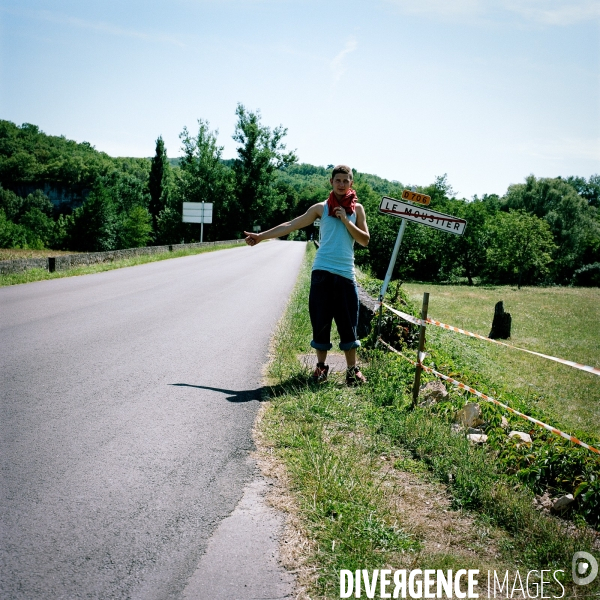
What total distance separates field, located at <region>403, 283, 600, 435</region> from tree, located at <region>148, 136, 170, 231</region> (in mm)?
60229

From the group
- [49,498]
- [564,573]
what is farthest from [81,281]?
[564,573]

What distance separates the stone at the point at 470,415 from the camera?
177 inches

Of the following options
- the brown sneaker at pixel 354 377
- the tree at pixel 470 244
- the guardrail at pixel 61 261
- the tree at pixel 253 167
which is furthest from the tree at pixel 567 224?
the brown sneaker at pixel 354 377

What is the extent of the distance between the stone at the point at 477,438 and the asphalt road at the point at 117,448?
200 centimetres

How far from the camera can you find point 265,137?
68688 mm

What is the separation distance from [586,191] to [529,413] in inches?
4293

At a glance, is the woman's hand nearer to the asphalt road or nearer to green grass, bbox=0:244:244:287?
the asphalt road

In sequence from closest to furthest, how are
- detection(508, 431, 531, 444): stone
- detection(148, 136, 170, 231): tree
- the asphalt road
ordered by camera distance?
the asphalt road < detection(508, 431, 531, 444): stone < detection(148, 136, 170, 231): tree

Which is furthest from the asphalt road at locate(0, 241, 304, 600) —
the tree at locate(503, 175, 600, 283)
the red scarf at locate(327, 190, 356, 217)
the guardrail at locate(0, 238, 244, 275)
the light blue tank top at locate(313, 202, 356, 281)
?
the tree at locate(503, 175, 600, 283)

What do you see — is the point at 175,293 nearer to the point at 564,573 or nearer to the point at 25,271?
the point at 25,271

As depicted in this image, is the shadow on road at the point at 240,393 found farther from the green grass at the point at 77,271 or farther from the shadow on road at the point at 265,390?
Answer: the green grass at the point at 77,271

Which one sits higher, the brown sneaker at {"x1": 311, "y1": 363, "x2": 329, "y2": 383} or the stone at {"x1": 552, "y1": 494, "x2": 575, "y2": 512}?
the brown sneaker at {"x1": 311, "y1": 363, "x2": 329, "y2": 383}

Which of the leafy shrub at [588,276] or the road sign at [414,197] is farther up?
the road sign at [414,197]

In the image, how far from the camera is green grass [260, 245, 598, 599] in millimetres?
2512
